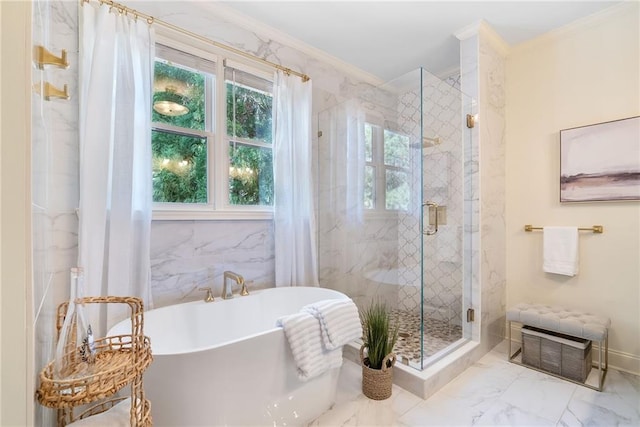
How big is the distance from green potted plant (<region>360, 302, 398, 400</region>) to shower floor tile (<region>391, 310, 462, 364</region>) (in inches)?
10.1

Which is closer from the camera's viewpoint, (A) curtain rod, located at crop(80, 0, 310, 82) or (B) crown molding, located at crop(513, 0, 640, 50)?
(A) curtain rod, located at crop(80, 0, 310, 82)

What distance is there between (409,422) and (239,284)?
4.42 feet

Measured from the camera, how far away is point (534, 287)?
2.54m

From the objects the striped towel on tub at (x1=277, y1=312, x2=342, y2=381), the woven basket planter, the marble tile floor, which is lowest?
the marble tile floor

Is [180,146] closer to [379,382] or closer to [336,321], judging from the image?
[336,321]

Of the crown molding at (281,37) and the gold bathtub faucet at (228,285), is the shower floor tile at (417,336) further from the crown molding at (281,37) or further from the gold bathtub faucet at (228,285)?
the crown molding at (281,37)

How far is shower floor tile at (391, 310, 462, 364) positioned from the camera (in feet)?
7.13

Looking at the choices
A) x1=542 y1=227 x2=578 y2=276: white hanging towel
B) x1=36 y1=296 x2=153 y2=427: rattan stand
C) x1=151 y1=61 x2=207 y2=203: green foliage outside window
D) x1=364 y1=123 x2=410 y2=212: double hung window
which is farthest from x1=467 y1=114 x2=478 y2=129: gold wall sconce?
x1=36 y1=296 x2=153 y2=427: rattan stand

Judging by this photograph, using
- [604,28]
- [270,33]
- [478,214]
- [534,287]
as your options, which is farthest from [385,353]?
[604,28]

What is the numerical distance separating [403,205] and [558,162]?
1297 mm

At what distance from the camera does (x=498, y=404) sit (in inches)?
70.5

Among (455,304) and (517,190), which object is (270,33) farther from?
(455,304)

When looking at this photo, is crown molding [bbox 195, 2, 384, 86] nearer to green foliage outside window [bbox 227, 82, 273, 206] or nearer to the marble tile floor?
green foliage outside window [bbox 227, 82, 273, 206]

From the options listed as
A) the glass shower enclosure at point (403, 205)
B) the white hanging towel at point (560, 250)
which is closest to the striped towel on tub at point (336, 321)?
the glass shower enclosure at point (403, 205)
